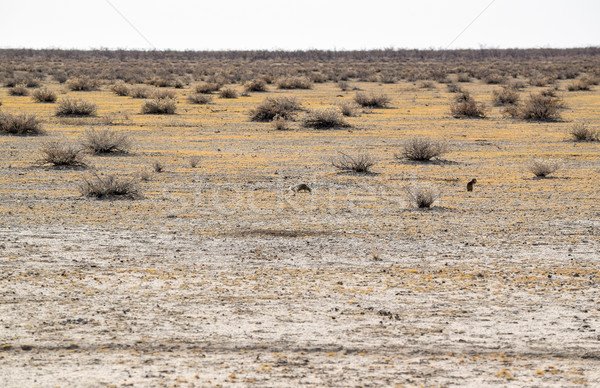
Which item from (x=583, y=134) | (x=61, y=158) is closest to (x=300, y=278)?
(x=61, y=158)

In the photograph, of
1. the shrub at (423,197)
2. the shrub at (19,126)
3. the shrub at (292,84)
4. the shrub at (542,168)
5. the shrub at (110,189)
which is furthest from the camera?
the shrub at (292,84)


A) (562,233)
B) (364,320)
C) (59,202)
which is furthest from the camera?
(59,202)

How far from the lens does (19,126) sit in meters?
24.0

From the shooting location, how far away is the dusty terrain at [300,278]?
599 centimetres

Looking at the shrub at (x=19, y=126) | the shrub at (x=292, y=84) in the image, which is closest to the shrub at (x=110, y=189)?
the shrub at (x=19, y=126)

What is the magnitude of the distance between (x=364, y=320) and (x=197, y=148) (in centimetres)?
1526

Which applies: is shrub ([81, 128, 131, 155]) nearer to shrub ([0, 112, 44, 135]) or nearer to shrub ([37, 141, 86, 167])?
shrub ([37, 141, 86, 167])

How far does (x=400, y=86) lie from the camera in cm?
5234

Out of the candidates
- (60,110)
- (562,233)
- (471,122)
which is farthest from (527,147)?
(60,110)

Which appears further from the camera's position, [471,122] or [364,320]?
[471,122]

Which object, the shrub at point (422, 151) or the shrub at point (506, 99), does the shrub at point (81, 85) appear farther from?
the shrub at point (422, 151)

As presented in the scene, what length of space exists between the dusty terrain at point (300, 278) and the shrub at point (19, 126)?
623 centimetres

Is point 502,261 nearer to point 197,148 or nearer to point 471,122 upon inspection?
point 197,148

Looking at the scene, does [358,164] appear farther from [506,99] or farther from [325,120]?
[506,99]
